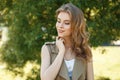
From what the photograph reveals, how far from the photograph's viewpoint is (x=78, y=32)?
3.00 m

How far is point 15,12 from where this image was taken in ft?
22.5

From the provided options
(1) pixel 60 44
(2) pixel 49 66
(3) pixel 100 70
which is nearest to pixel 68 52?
(1) pixel 60 44

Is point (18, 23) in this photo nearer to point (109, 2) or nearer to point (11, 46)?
point (11, 46)

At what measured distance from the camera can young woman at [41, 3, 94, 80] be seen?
2.85 meters

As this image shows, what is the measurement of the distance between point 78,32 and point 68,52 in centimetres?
17

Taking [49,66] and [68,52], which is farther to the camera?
[68,52]

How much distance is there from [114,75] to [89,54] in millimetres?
9335

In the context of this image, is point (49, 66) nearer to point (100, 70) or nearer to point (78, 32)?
point (78, 32)

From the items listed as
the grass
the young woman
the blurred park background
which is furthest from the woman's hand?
the grass

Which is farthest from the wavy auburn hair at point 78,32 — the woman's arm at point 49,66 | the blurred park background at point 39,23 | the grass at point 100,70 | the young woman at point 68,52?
the grass at point 100,70

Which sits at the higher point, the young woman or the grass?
the young woman

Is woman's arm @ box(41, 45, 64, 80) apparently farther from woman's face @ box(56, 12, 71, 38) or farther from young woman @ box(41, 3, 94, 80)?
woman's face @ box(56, 12, 71, 38)

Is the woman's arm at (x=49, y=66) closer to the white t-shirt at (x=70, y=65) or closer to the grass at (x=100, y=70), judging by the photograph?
the white t-shirt at (x=70, y=65)

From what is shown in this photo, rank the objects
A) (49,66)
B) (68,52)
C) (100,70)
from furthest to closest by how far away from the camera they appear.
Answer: (100,70)
(68,52)
(49,66)
